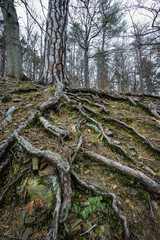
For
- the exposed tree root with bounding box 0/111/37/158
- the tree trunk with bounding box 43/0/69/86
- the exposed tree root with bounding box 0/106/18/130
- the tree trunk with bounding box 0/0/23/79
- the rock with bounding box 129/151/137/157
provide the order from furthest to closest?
1. the tree trunk with bounding box 0/0/23/79
2. the tree trunk with bounding box 43/0/69/86
3. the exposed tree root with bounding box 0/106/18/130
4. the rock with bounding box 129/151/137/157
5. the exposed tree root with bounding box 0/111/37/158

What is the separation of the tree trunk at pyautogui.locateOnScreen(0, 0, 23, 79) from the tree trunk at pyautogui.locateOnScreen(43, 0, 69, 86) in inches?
61.0

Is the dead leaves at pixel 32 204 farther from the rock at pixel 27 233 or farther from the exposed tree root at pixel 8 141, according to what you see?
the exposed tree root at pixel 8 141

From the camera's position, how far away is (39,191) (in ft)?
3.90

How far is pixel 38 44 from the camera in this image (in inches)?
615

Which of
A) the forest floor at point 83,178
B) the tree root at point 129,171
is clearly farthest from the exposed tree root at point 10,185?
the tree root at point 129,171

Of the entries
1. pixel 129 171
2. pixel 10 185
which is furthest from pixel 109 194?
pixel 10 185

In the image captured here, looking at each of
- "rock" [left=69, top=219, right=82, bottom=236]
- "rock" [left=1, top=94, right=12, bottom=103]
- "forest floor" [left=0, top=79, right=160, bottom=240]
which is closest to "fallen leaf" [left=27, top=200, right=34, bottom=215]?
"forest floor" [left=0, top=79, right=160, bottom=240]

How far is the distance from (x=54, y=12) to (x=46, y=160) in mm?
5065

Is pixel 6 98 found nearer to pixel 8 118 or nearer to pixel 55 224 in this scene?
pixel 8 118

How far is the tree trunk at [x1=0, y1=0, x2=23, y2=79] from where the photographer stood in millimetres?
4383

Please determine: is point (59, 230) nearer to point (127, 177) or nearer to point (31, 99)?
point (127, 177)

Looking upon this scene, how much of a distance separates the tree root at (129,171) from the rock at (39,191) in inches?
28.1

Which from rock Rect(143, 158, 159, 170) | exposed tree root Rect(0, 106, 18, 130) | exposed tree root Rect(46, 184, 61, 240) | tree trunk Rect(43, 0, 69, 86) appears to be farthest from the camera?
tree trunk Rect(43, 0, 69, 86)

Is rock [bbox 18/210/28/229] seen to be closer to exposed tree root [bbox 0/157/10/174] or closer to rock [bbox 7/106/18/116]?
exposed tree root [bbox 0/157/10/174]
